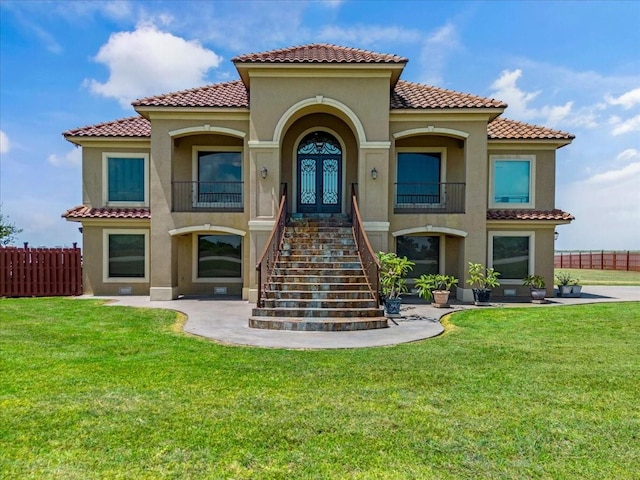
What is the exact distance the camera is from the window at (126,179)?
1582cm

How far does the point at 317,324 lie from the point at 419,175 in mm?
8875

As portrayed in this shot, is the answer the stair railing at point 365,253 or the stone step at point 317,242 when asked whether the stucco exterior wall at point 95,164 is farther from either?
the stair railing at point 365,253

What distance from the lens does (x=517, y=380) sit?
573 cm

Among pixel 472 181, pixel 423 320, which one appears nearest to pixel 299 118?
pixel 472 181

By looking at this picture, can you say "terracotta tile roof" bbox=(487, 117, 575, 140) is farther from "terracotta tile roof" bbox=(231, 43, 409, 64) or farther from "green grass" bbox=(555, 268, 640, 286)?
"green grass" bbox=(555, 268, 640, 286)

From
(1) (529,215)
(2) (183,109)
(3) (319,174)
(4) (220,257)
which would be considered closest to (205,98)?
(2) (183,109)

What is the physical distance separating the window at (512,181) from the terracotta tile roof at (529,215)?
1.15ft

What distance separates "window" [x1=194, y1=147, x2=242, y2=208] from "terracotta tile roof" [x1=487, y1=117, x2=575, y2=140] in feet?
32.1

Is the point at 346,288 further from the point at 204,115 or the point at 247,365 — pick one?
the point at 204,115

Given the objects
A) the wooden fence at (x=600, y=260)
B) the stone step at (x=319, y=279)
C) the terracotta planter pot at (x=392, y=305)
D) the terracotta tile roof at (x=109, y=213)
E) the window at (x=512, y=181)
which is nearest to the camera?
the terracotta planter pot at (x=392, y=305)

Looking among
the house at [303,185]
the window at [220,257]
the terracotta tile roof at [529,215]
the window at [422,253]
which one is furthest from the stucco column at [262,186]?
the terracotta tile roof at [529,215]

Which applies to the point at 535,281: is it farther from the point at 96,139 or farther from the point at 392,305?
the point at 96,139

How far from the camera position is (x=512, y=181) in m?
15.9

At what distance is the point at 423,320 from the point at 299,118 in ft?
28.7
